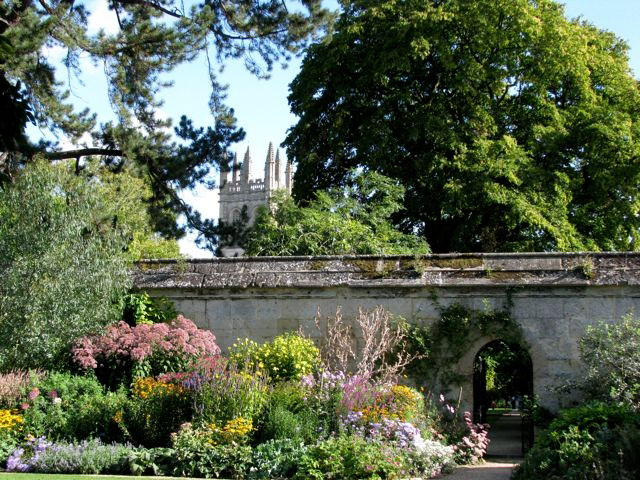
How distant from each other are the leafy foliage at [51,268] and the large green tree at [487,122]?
1099 cm

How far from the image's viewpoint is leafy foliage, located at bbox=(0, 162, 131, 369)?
38.8 ft

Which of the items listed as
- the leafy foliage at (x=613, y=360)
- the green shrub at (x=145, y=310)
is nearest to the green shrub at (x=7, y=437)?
the green shrub at (x=145, y=310)

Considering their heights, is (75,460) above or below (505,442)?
above

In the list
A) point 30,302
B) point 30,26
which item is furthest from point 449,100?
point 30,302

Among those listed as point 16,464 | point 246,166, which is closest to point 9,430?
point 16,464

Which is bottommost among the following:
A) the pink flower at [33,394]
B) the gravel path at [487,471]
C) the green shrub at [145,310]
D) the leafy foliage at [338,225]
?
the gravel path at [487,471]

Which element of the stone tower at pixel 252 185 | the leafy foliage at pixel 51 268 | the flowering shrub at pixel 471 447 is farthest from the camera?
the stone tower at pixel 252 185

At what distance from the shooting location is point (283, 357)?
11719mm

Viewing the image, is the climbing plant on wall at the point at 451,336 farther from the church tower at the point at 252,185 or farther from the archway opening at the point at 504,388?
the church tower at the point at 252,185

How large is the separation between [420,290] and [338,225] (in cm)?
541

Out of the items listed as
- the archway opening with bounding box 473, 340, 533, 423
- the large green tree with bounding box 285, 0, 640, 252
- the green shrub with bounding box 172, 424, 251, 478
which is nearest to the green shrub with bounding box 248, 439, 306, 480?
the green shrub with bounding box 172, 424, 251, 478

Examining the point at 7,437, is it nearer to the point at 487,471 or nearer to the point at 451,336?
the point at 487,471

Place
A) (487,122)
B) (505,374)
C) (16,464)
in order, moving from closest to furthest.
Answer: (16,464) < (487,122) < (505,374)

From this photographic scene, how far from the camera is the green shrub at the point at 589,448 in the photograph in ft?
22.3
